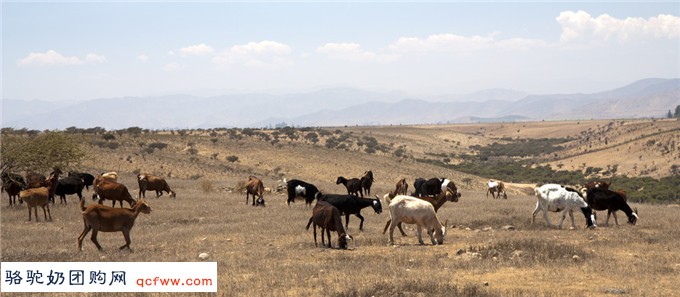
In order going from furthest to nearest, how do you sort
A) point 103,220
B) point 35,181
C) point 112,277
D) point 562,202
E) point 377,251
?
1. point 35,181
2. point 562,202
3. point 103,220
4. point 377,251
5. point 112,277

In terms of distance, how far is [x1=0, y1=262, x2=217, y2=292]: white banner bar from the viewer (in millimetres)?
11938

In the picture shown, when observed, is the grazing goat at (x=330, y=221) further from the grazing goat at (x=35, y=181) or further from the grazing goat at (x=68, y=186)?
the grazing goat at (x=68, y=186)

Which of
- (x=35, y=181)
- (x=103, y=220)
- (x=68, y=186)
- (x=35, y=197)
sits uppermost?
(x=103, y=220)

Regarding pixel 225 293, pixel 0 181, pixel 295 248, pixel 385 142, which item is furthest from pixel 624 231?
pixel 385 142

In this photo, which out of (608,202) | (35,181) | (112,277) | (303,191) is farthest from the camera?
(303,191)

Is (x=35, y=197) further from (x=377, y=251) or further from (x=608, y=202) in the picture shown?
(x=608, y=202)

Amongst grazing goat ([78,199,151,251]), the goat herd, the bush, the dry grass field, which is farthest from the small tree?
the bush

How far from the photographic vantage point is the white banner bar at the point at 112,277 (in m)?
11.9

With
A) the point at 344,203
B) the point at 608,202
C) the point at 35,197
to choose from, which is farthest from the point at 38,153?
the point at 608,202

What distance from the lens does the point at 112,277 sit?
12.3 metres

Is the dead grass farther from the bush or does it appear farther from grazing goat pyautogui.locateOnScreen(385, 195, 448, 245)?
the bush

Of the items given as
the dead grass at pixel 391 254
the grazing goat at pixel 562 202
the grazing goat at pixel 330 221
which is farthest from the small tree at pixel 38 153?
the grazing goat at pixel 562 202

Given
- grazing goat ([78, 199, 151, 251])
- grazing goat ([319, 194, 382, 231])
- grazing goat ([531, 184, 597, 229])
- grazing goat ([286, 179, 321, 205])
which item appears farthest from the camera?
grazing goat ([286, 179, 321, 205])

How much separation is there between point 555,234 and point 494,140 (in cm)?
14388
